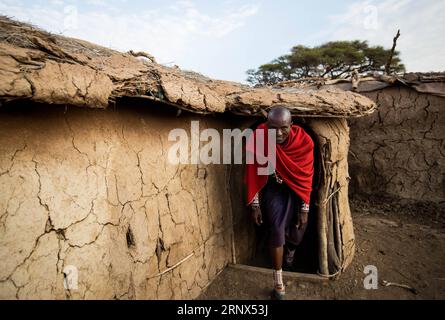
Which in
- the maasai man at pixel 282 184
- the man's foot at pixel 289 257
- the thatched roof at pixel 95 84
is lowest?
the man's foot at pixel 289 257

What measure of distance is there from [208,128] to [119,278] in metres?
1.72

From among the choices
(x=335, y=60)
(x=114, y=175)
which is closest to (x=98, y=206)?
(x=114, y=175)

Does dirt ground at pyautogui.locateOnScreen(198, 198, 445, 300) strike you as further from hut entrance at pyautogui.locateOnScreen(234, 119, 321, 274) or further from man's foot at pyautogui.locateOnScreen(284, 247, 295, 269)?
hut entrance at pyautogui.locateOnScreen(234, 119, 321, 274)

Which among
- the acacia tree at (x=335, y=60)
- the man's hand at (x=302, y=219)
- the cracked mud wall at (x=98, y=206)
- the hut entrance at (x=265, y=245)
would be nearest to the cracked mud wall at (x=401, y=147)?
the hut entrance at (x=265, y=245)

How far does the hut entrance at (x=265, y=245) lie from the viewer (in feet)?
12.7

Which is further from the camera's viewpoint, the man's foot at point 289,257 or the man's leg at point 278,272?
the man's foot at point 289,257

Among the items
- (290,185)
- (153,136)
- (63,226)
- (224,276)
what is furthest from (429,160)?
(63,226)

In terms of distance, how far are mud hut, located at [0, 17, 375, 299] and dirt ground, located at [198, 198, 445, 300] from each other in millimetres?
191

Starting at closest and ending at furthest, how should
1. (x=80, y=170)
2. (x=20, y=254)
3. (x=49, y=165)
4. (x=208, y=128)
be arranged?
1. (x=20, y=254)
2. (x=49, y=165)
3. (x=80, y=170)
4. (x=208, y=128)

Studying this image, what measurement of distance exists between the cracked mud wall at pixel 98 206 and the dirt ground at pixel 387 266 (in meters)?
0.51

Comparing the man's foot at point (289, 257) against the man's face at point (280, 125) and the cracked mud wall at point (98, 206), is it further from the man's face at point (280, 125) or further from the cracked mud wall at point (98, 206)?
the man's face at point (280, 125)

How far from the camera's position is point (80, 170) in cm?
197

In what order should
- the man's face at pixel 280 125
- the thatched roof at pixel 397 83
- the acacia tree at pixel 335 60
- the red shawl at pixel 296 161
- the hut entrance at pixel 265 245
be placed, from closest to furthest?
the man's face at pixel 280 125 < the red shawl at pixel 296 161 < the hut entrance at pixel 265 245 < the thatched roof at pixel 397 83 < the acacia tree at pixel 335 60
